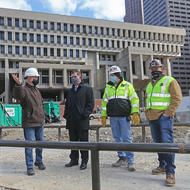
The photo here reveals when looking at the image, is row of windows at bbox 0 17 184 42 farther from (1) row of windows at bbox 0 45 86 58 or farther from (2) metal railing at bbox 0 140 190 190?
(2) metal railing at bbox 0 140 190 190

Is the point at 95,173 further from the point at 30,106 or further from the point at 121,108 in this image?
the point at 30,106

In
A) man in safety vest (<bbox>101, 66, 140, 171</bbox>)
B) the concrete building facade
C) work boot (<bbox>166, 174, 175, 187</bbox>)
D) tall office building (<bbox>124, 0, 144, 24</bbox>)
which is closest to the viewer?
work boot (<bbox>166, 174, 175, 187</bbox>)

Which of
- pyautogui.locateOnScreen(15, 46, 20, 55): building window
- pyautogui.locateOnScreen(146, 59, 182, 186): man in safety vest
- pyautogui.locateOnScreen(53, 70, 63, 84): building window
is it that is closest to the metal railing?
pyautogui.locateOnScreen(146, 59, 182, 186): man in safety vest

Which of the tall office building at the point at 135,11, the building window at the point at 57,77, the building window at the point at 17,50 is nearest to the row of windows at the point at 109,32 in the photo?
the building window at the point at 17,50

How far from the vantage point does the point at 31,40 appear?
5266cm

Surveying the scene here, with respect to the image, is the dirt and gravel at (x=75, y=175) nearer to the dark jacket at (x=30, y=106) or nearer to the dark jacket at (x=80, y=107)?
the dark jacket at (x=30, y=106)

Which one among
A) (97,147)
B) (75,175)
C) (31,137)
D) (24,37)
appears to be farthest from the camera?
(24,37)

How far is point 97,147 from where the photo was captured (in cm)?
169

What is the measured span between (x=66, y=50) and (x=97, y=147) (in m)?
54.9

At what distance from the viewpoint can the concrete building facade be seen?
50.0 meters

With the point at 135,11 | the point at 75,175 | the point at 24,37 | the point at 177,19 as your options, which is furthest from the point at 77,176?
the point at 135,11

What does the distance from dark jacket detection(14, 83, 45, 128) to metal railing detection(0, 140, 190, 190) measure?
85.6 inches

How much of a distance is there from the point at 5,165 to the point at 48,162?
2.82 feet

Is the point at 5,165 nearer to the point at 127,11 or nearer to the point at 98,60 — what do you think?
the point at 98,60
